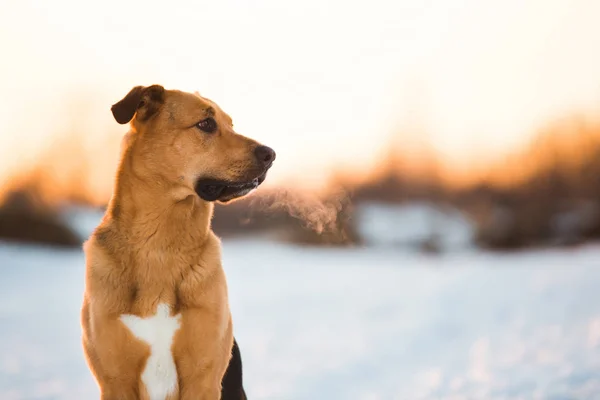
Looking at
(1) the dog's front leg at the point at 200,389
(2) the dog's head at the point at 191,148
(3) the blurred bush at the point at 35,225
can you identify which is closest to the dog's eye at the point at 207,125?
(2) the dog's head at the point at 191,148

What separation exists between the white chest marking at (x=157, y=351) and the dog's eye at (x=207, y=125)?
0.90 metres

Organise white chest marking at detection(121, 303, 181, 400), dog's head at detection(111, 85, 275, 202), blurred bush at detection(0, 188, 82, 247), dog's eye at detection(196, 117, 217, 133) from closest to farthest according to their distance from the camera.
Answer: white chest marking at detection(121, 303, 181, 400) → dog's head at detection(111, 85, 275, 202) → dog's eye at detection(196, 117, 217, 133) → blurred bush at detection(0, 188, 82, 247)

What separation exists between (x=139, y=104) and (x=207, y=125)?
1.10 ft

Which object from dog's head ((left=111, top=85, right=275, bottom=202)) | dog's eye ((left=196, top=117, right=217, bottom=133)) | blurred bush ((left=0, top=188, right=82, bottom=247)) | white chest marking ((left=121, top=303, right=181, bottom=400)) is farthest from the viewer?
blurred bush ((left=0, top=188, right=82, bottom=247))

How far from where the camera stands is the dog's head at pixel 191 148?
3.02 meters

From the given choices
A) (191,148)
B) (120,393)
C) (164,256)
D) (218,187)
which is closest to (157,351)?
(120,393)

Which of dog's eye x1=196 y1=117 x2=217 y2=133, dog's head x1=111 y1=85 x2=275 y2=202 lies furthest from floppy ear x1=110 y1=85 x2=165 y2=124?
dog's eye x1=196 y1=117 x2=217 y2=133

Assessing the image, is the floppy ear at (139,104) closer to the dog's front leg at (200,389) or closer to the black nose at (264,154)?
the black nose at (264,154)

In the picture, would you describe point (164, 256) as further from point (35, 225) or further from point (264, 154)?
point (35, 225)

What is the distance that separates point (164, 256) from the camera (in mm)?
3074

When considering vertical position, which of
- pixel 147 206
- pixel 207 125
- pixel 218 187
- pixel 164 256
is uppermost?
pixel 207 125

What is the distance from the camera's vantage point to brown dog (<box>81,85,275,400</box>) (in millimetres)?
2916

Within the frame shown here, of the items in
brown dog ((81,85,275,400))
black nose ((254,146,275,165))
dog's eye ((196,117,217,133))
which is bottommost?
brown dog ((81,85,275,400))

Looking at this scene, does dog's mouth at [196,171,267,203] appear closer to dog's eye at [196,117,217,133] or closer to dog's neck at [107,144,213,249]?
dog's neck at [107,144,213,249]
